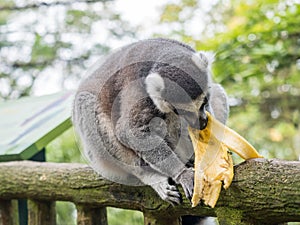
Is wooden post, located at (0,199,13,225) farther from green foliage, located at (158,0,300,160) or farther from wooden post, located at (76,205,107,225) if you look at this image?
green foliage, located at (158,0,300,160)

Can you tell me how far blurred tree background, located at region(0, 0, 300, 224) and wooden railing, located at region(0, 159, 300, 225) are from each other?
1.32 metres

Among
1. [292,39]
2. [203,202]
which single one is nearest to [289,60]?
[292,39]

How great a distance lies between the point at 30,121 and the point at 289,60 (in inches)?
70.0

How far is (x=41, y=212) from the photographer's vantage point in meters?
2.61

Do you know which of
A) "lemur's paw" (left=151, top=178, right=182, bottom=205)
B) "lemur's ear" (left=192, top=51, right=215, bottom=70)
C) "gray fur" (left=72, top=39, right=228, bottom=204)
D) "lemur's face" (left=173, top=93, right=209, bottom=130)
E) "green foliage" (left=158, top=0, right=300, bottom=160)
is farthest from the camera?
"green foliage" (left=158, top=0, right=300, bottom=160)

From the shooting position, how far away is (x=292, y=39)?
3.54 m

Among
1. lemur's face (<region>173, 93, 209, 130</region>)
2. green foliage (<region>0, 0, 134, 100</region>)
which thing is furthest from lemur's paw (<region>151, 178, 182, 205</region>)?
green foliage (<region>0, 0, 134, 100</region>)

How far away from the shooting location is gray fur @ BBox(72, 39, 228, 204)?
2.11m

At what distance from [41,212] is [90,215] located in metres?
0.39

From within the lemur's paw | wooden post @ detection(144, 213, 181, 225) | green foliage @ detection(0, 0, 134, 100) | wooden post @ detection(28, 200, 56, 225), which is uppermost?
green foliage @ detection(0, 0, 134, 100)

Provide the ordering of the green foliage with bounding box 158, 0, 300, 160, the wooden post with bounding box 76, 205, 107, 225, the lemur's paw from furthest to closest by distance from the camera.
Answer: the green foliage with bounding box 158, 0, 300, 160 → the wooden post with bounding box 76, 205, 107, 225 → the lemur's paw

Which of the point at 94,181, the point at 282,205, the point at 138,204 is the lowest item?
the point at 282,205

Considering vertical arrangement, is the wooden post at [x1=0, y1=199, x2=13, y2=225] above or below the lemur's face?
below

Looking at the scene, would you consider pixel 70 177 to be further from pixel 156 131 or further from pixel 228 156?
pixel 228 156
